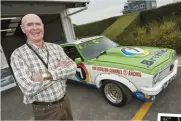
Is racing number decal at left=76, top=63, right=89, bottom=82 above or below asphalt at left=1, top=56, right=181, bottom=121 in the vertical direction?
above

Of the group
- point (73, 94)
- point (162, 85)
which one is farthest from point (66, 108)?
point (73, 94)

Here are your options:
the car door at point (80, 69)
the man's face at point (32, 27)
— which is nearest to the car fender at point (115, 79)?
the car door at point (80, 69)

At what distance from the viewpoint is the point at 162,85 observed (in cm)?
376

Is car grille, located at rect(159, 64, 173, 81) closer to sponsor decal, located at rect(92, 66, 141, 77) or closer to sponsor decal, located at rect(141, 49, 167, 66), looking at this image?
sponsor decal, located at rect(141, 49, 167, 66)

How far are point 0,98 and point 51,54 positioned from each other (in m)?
4.94

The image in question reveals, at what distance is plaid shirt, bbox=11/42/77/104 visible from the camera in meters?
1.96

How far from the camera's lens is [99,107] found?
14.0 ft

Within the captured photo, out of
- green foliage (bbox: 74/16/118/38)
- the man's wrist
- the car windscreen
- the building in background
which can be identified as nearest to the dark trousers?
the man's wrist

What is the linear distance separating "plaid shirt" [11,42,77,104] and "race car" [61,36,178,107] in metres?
1.79

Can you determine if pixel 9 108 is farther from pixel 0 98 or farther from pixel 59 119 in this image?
pixel 59 119

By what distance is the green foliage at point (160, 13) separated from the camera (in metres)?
12.1

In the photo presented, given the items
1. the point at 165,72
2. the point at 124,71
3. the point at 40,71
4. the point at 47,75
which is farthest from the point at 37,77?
the point at 165,72

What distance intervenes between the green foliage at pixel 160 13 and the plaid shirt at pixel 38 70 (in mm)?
11333

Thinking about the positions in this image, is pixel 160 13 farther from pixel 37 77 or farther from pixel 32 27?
pixel 37 77
